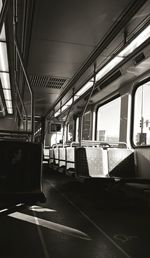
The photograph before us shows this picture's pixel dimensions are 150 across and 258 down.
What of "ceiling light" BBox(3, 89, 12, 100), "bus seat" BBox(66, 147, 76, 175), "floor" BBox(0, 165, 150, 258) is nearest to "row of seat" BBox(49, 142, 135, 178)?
"floor" BBox(0, 165, 150, 258)

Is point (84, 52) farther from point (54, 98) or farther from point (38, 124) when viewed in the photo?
point (38, 124)

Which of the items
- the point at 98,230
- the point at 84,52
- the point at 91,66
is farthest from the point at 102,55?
the point at 98,230

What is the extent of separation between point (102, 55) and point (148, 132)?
163cm

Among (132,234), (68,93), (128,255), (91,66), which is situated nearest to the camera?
(128,255)

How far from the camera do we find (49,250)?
2.15 metres

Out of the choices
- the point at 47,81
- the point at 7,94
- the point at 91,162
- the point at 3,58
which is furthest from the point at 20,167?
the point at 7,94

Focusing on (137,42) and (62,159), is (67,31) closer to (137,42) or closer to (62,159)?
(137,42)

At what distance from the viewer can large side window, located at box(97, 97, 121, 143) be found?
7023mm

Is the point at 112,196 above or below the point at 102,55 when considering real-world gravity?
below

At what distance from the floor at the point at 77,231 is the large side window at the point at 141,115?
5.65 ft

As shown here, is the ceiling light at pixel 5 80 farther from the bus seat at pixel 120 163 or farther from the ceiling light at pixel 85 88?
the bus seat at pixel 120 163

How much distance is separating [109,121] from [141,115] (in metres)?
1.90

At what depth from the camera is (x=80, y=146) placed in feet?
17.8

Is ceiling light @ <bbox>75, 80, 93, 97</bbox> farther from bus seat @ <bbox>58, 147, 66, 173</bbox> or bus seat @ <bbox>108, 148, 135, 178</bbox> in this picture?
bus seat @ <bbox>108, 148, 135, 178</bbox>
